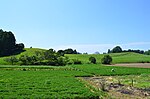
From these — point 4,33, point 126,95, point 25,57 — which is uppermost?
point 4,33

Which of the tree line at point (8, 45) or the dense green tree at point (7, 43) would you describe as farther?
the tree line at point (8, 45)

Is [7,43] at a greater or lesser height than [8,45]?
greater

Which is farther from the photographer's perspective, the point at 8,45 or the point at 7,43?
the point at 8,45

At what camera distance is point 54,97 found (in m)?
25.1

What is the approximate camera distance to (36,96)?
25078 mm

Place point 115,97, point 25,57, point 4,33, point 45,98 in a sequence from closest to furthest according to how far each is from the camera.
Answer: point 45,98 → point 115,97 → point 25,57 → point 4,33

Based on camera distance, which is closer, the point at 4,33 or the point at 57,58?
the point at 57,58

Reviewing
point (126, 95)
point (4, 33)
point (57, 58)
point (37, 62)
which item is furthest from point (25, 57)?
→ point (126, 95)

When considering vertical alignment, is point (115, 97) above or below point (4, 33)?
below

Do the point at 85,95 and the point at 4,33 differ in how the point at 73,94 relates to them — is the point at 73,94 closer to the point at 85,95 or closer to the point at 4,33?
the point at 85,95

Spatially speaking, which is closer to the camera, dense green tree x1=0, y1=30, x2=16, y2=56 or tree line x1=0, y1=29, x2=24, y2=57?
dense green tree x1=0, y1=30, x2=16, y2=56

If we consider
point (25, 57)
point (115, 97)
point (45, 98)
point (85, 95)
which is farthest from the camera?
point (25, 57)

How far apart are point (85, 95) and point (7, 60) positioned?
72230mm

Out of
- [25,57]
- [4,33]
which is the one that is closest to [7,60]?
[25,57]
